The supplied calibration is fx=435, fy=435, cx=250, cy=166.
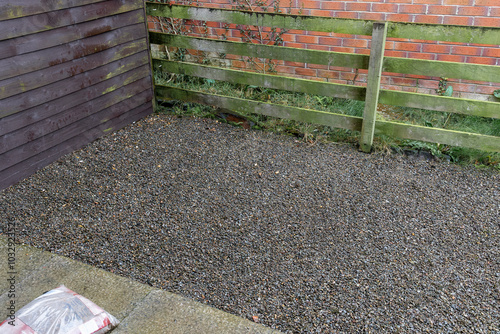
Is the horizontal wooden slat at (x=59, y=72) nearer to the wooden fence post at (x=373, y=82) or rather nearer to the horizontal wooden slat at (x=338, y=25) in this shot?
the horizontal wooden slat at (x=338, y=25)

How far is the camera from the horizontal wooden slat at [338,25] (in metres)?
3.40

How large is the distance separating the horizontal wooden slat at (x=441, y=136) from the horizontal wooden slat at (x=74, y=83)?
2.59m

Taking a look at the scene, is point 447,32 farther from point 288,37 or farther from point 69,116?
point 69,116

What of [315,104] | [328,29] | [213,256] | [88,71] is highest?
[328,29]

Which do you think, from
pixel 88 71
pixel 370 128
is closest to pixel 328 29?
pixel 370 128

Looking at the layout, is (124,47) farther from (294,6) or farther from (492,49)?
(492,49)

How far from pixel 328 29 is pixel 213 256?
7.49ft

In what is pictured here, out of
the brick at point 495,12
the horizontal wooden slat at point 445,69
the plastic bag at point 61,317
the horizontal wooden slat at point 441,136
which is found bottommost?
the plastic bag at point 61,317

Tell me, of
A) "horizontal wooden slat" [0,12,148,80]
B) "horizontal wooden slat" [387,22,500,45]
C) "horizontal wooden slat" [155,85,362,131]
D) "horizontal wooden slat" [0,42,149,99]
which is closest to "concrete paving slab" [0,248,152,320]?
"horizontal wooden slat" [0,42,149,99]

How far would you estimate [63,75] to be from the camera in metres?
3.83

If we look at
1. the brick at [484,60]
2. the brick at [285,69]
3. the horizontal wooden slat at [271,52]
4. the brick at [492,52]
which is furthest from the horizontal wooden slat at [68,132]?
the brick at [492,52]

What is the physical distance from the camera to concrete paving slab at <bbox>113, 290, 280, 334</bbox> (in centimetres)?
221

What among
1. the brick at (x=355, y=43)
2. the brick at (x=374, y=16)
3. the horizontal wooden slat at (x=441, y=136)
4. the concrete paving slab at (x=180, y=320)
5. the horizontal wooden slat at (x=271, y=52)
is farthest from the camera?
the brick at (x=355, y=43)

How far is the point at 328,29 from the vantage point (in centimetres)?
385
